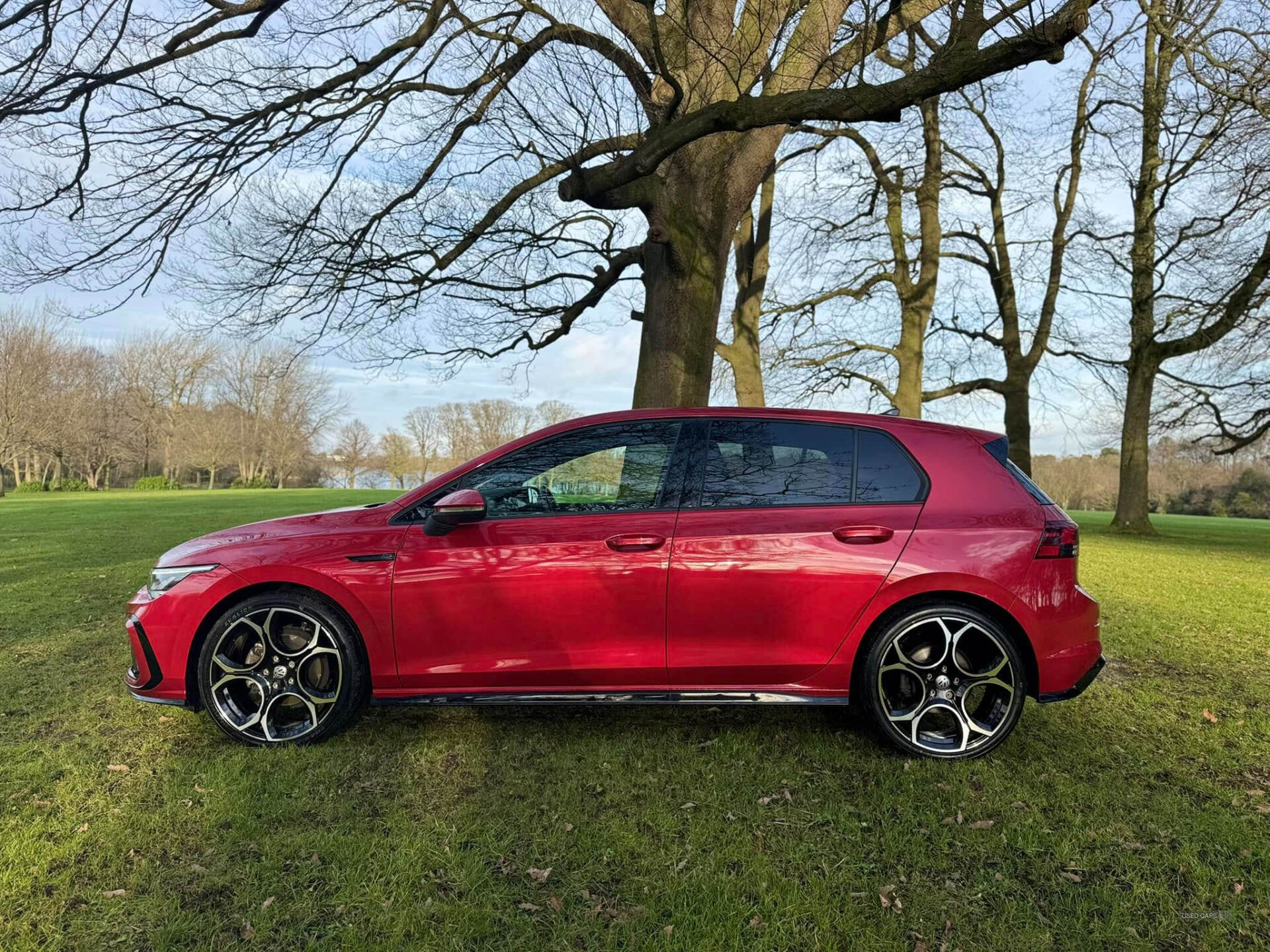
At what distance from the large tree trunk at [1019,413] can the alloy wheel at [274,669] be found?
18.1 meters

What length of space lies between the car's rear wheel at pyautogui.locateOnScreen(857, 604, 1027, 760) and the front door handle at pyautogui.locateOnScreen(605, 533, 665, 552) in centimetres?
118

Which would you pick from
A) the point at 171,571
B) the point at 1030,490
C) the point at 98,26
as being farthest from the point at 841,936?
the point at 98,26

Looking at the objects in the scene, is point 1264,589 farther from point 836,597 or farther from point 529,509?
point 529,509

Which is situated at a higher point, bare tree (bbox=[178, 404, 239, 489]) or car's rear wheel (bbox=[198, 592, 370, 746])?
bare tree (bbox=[178, 404, 239, 489])

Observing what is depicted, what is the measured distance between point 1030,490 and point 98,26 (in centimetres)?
898

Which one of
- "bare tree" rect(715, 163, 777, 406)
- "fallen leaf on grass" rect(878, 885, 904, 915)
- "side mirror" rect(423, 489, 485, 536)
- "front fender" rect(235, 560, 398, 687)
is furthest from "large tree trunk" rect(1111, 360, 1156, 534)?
"front fender" rect(235, 560, 398, 687)

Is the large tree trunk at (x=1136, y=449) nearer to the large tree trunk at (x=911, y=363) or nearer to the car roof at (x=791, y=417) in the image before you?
the large tree trunk at (x=911, y=363)

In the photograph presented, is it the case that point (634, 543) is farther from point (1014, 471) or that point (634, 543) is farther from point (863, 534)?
point (1014, 471)

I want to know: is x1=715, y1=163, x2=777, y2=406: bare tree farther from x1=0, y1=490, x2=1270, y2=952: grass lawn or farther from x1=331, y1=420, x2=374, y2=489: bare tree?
x1=331, y1=420, x2=374, y2=489: bare tree

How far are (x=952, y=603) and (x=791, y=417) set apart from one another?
1212 mm

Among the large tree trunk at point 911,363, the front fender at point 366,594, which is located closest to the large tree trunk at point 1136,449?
the large tree trunk at point 911,363

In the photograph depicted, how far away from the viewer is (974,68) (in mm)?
4836

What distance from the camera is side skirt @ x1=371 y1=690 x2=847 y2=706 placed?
3287 mm

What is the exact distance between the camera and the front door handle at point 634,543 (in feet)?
10.7
